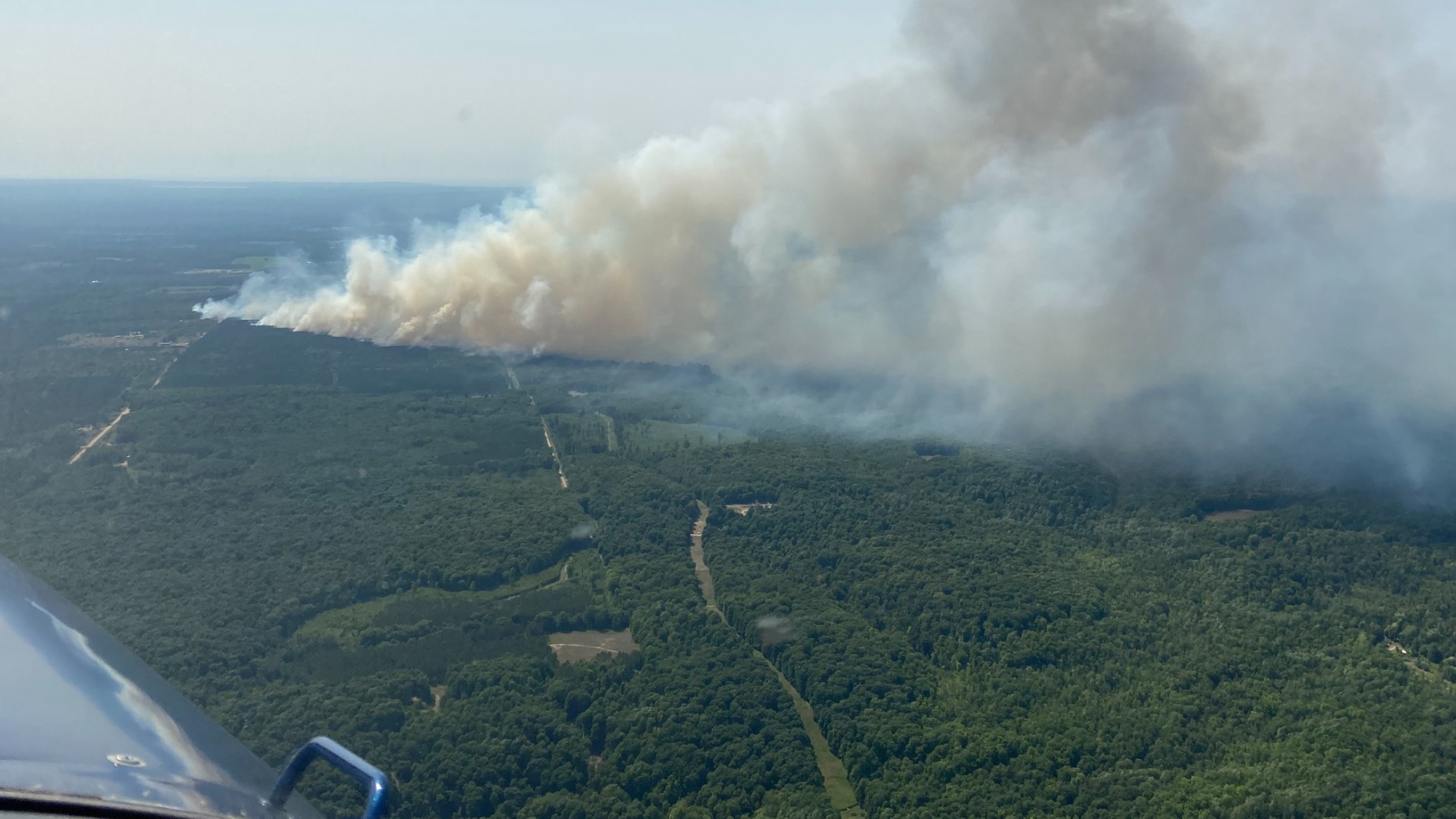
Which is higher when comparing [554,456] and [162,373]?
[554,456]

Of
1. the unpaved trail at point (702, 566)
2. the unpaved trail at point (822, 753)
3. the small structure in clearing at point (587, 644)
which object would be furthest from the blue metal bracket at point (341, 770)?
the unpaved trail at point (702, 566)

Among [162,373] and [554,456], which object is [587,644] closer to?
[554,456]

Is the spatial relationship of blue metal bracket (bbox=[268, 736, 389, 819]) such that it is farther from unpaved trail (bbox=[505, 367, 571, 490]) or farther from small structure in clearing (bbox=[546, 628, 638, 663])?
unpaved trail (bbox=[505, 367, 571, 490])

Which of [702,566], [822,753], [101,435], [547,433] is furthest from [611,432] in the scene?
[822,753]

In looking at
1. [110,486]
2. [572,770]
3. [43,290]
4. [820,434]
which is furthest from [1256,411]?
[43,290]

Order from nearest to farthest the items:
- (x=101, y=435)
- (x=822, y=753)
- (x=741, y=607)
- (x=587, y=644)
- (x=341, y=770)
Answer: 1. (x=341, y=770)
2. (x=822, y=753)
3. (x=587, y=644)
4. (x=741, y=607)
5. (x=101, y=435)
